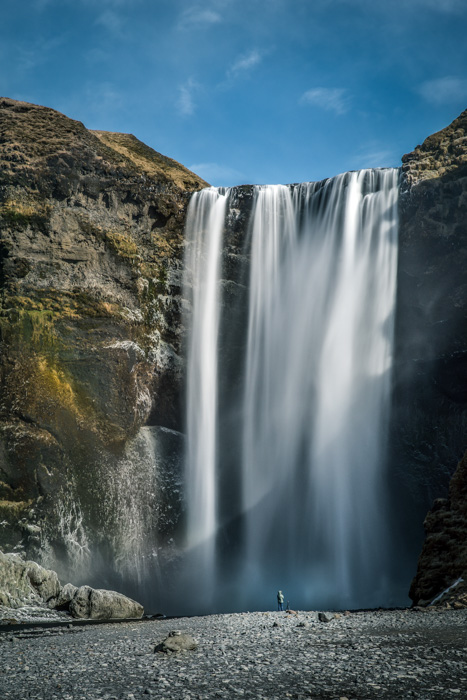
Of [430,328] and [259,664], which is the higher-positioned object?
[430,328]

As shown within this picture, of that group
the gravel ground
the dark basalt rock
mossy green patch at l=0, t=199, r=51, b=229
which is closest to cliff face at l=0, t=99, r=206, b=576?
mossy green patch at l=0, t=199, r=51, b=229

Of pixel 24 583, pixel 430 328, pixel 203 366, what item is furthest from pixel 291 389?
pixel 24 583

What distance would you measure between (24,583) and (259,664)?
18836mm

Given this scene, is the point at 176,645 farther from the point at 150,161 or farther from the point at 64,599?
the point at 150,161

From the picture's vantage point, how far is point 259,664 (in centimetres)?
998

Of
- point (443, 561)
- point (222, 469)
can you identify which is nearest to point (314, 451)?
point (222, 469)

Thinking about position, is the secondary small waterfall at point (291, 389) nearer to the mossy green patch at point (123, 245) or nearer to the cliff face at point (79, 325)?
the cliff face at point (79, 325)

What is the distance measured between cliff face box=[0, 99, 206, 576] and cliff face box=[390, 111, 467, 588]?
1503cm

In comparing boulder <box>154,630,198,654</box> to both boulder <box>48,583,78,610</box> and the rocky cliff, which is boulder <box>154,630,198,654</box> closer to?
boulder <box>48,583,78,610</box>

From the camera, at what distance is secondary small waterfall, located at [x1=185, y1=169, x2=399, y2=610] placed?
3434cm

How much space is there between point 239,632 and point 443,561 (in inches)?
405

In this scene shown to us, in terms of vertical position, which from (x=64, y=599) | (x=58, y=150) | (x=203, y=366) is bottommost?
(x=64, y=599)

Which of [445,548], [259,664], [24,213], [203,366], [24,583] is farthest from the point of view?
[203,366]

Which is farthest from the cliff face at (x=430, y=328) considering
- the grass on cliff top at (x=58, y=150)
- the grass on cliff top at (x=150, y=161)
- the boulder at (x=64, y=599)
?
the boulder at (x=64, y=599)
